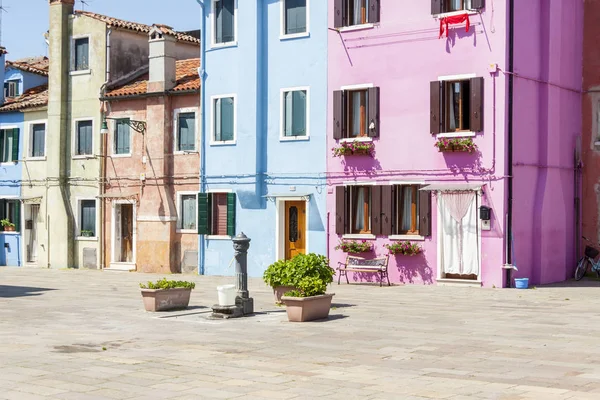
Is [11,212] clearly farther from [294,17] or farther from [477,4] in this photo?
[477,4]

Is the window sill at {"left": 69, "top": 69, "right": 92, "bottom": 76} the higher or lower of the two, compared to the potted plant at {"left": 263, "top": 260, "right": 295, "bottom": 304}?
higher

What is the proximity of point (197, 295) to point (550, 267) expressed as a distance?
9.75 metres

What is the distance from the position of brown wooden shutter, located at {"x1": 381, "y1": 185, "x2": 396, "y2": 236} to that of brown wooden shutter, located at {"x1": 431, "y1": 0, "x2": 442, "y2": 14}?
477 cm

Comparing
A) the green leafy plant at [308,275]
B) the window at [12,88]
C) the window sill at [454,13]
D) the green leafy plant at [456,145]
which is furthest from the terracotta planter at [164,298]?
the window at [12,88]

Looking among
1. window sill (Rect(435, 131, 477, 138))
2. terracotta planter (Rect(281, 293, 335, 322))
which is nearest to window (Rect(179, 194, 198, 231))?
window sill (Rect(435, 131, 477, 138))

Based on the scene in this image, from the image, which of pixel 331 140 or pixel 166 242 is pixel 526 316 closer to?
pixel 331 140

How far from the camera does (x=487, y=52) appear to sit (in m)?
23.9

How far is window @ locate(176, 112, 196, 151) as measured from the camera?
30.8 meters

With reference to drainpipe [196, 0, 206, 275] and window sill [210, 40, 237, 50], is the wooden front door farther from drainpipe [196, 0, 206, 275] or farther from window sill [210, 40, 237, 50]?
window sill [210, 40, 237, 50]

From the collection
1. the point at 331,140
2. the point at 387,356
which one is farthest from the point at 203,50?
the point at 387,356

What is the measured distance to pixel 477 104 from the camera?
2380cm

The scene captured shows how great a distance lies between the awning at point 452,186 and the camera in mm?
23891

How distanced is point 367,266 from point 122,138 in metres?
11.5

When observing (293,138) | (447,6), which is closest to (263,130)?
(293,138)
